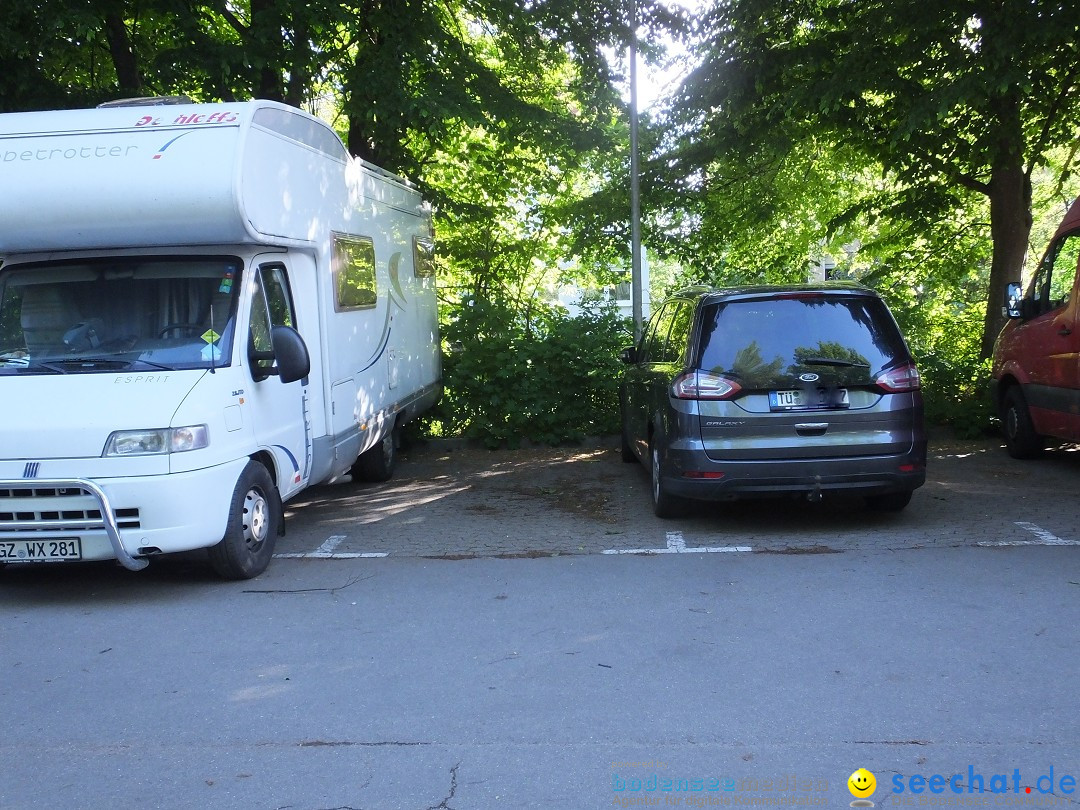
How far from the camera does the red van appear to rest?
9.69 m

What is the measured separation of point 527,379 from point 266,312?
5.86m

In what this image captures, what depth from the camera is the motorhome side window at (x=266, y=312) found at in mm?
6926

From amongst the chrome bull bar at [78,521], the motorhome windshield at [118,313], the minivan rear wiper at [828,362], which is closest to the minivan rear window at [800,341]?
the minivan rear wiper at [828,362]

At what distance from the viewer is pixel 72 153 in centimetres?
654

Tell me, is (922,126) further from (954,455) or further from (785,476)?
→ (785,476)

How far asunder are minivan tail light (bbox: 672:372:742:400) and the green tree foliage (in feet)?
16.3

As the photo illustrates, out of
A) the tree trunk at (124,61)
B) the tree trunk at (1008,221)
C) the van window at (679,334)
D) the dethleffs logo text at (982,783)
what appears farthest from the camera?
the tree trunk at (1008,221)

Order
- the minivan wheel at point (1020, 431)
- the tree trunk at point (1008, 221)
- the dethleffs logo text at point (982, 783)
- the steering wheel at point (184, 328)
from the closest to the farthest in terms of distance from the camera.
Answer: the dethleffs logo text at point (982, 783)
the steering wheel at point (184, 328)
the minivan wheel at point (1020, 431)
the tree trunk at point (1008, 221)

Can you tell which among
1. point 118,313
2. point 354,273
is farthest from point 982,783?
point 354,273

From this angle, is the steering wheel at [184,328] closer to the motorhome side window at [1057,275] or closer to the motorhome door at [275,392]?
the motorhome door at [275,392]

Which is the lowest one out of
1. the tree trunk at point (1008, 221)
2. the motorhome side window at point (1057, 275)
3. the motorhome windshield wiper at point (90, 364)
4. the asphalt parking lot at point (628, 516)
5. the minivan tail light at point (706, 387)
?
the asphalt parking lot at point (628, 516)

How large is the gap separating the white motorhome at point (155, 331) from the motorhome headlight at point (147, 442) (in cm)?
1

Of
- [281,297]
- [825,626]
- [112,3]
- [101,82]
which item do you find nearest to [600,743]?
[825,626]

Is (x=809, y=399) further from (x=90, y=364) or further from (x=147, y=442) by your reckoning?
(x=90, y=364)
